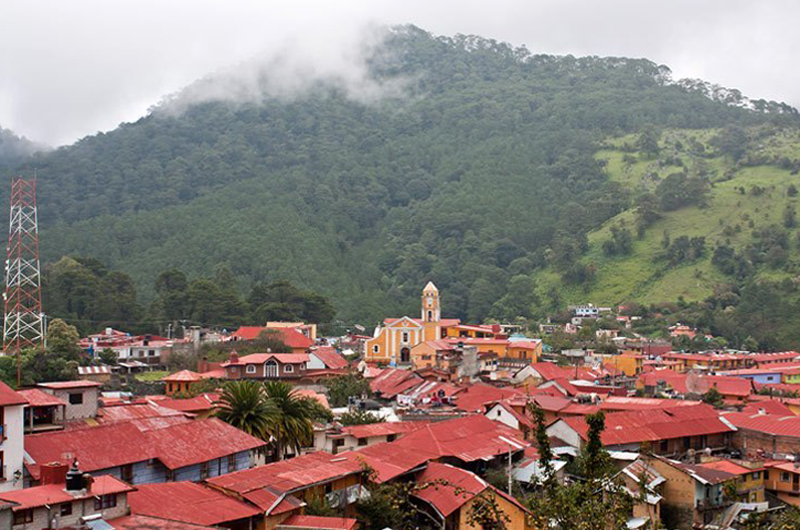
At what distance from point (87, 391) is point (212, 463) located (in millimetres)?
4779

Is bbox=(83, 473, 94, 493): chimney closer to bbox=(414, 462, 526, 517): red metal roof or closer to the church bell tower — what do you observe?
bbox=(414, 462, 526, 517): red metal roof

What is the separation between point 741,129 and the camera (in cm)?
12488

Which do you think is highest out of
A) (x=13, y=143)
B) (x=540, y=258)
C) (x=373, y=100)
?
(x=373, y=100)

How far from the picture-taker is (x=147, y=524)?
1565 centimetres

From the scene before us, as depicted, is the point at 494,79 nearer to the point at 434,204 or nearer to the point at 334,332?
the point at 434,204

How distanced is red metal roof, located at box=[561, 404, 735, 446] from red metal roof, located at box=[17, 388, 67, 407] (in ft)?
53.6

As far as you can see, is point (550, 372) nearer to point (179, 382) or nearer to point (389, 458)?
point (179, 382)

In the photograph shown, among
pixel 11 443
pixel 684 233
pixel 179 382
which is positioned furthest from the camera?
pixel 684 233

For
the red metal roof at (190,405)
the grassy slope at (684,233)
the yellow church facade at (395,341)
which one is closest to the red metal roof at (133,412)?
the red metal roof at (190,405)

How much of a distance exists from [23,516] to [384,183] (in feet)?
365

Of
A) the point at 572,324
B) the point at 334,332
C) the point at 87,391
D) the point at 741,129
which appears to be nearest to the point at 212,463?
the point at 87,391

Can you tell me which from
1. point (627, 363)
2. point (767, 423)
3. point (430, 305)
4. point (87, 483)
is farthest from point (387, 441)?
point (430, 305)

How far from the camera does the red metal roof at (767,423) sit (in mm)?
32125

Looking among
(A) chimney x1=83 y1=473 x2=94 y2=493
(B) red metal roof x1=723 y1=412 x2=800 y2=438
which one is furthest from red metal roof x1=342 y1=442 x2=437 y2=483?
(B) red metal roof x1=723 y1=412 x2=800 y2=438
